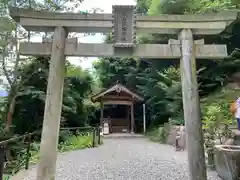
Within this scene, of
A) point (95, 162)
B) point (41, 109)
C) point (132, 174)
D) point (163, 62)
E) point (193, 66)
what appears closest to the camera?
point (193, 66)

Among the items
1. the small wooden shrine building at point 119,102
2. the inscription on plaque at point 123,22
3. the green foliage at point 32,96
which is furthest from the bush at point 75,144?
the inscription on plaque at point 123,22

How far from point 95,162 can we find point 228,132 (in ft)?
12.1

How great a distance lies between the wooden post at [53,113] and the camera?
3.62m

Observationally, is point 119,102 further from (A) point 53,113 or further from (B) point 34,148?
(A) point 53,113

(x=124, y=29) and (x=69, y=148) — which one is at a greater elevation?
(x=124, y=29)

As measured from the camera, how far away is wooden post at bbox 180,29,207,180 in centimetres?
Result: 360

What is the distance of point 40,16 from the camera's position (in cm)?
406

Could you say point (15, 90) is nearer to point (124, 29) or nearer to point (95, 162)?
point (95, 162)

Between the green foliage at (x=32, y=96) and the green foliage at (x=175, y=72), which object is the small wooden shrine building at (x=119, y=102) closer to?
the green foliage at (x=175, y=72)

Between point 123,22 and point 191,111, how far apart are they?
209 centimetres

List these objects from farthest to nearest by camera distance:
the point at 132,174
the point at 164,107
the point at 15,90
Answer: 1. the point at 164,107
2. the point at 15,90
3. the point at 132,174

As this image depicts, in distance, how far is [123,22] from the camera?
4055 millimetres

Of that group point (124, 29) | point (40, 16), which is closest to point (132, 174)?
point (124, 29)

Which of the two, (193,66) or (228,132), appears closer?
(193,66)
